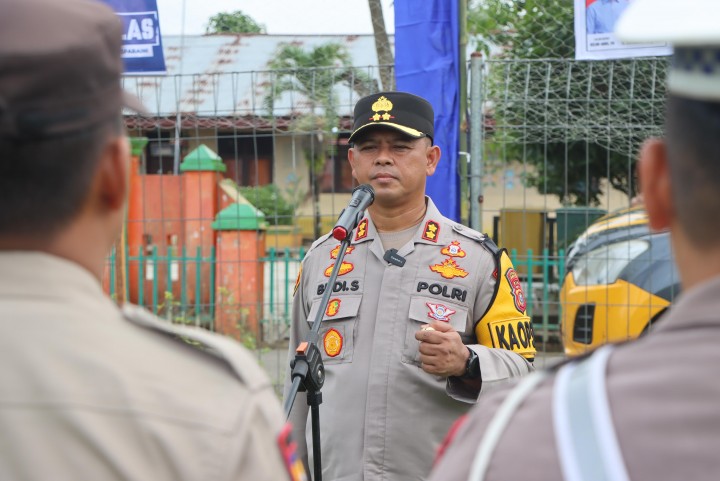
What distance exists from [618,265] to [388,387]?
11.5 feet

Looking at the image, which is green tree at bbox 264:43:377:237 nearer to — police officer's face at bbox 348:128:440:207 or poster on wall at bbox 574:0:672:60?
poster on wall at bbox 574:0:672:60

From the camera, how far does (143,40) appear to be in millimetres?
5172

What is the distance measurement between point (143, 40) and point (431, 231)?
8.39 feet

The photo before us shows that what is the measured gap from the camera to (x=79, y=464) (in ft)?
3.79

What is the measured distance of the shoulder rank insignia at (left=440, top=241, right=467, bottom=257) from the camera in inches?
128

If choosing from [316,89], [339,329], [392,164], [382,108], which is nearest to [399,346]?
[339,329]

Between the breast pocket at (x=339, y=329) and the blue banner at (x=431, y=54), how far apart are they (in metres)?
1.63

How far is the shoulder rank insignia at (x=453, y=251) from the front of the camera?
128 inches

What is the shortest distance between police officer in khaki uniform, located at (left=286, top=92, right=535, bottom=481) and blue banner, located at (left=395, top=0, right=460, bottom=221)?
1.20 metres

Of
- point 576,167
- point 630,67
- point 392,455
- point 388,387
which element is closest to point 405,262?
point 388,387

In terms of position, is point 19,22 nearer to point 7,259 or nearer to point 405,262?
point 7,259

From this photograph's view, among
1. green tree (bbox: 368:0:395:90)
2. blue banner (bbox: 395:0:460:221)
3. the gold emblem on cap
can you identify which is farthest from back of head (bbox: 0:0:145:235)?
green tree (bbox: 368:0:395:90)

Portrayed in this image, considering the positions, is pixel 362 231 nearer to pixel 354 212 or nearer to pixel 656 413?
pixel 354 212

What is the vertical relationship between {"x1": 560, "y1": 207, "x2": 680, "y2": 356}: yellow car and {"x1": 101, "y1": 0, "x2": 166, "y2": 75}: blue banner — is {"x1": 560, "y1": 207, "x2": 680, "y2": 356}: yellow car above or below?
below
